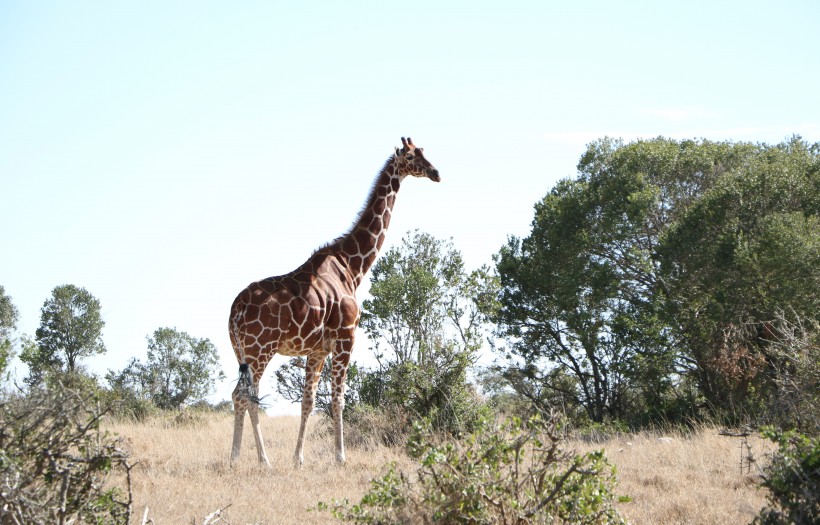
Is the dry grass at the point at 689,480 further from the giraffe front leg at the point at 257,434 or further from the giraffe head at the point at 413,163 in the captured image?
the giraffe head at the point at 413,163

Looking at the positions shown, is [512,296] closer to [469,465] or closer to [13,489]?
[469,465]

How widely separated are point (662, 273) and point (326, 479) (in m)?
12.3

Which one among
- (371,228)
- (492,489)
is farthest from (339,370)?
(492,489)

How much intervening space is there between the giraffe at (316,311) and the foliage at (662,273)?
5997 millimetres

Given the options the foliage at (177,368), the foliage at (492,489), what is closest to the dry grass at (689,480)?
the foliage at (492,489)

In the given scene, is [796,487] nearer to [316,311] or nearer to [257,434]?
[257,434]

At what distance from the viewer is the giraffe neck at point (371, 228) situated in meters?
13.9

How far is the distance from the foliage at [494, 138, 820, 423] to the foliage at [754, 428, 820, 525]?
10.8m

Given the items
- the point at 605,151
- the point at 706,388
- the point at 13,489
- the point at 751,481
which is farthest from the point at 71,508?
the point at 605,151

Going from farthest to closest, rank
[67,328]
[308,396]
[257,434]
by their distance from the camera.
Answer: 1. [67,328]
2. [308,396]
3. [257,434]

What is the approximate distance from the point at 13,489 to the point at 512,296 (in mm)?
19000

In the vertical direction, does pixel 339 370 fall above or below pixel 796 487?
above

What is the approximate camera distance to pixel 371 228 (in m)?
14.1

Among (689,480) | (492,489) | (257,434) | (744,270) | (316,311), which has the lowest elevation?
(689,480)
